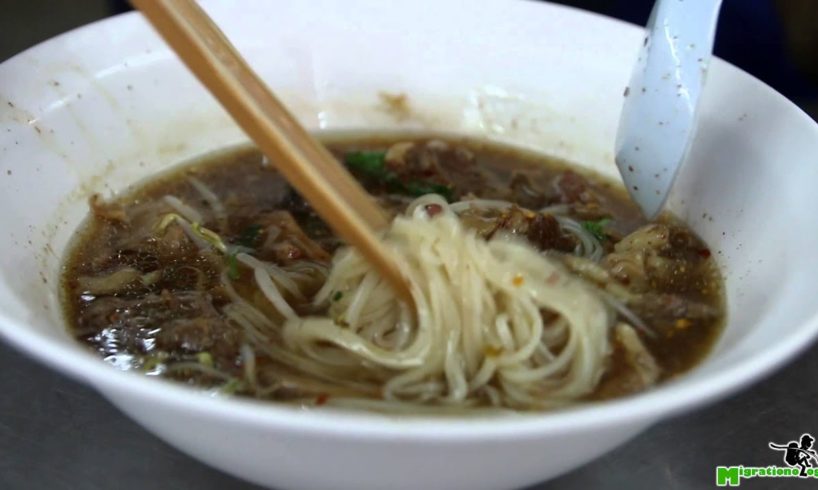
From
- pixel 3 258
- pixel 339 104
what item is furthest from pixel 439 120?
pixel 3 258

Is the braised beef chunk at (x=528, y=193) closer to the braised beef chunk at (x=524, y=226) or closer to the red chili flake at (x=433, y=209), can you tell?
the braised beef chunk at (x=524, y=226)

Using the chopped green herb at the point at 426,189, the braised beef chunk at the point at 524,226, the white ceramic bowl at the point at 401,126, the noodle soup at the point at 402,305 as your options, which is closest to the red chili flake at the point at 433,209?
the noodle soup at the point at 402,305

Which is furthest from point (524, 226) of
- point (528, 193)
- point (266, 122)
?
point (266, 122)

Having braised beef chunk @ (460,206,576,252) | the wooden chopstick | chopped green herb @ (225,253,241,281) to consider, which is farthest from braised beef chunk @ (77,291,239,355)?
braised beef chunk @ (460,206,576,252)

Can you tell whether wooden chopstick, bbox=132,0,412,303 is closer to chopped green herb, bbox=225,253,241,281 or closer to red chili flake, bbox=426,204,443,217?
red chili flake, bbox=426,204,443,217

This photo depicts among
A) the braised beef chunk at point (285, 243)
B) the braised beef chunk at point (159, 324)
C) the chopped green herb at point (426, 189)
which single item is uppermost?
the braised beef chunk at point (159, 324)

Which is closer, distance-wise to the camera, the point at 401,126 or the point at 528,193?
the point at 528,193

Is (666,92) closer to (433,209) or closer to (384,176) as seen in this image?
(433,209)
